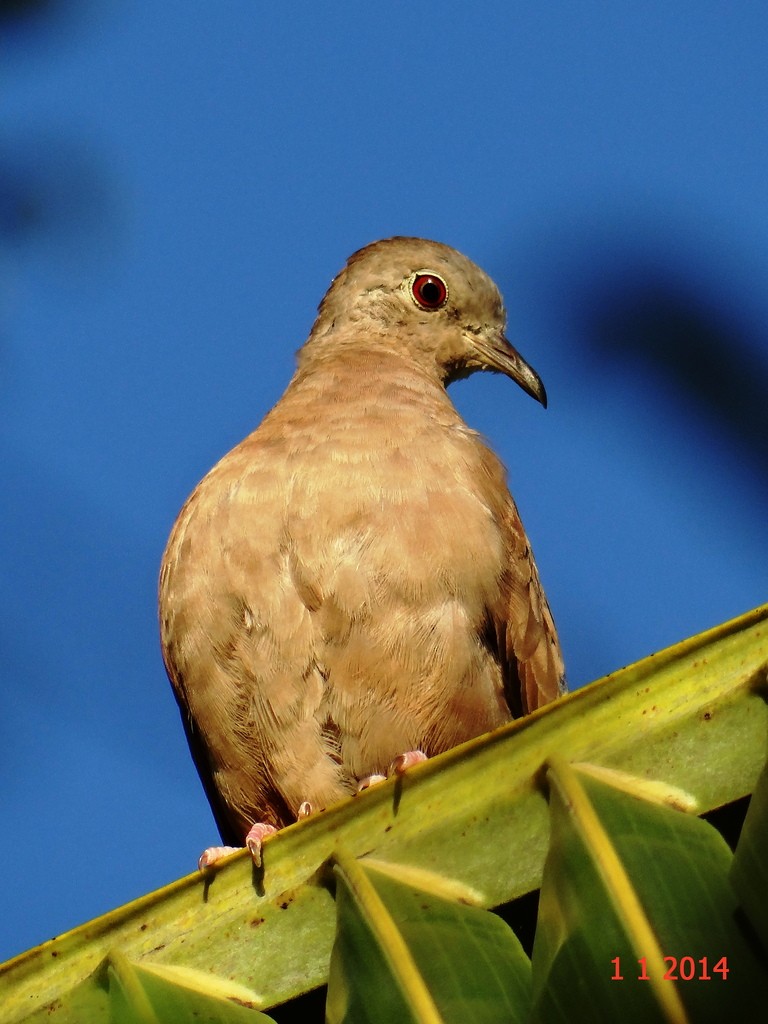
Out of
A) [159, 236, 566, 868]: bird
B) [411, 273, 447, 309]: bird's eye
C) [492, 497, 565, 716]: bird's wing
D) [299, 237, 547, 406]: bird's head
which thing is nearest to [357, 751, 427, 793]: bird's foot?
[159, 236, 566, 868]: bird

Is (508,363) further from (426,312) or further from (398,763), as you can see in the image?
(398,763)

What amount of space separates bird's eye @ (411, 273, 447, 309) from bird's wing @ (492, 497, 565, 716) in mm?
1698

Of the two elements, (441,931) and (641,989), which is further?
(441,931)

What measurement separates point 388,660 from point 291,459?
748 mm

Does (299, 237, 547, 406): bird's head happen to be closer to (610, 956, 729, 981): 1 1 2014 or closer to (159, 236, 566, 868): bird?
(159, 236, 566, 868): bird

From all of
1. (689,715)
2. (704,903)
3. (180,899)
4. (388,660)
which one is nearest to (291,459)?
(388,660)

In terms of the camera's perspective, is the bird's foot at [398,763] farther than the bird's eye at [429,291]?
No

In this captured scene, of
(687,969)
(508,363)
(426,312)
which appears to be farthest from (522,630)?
(687,969)

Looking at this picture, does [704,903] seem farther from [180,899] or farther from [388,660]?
[388,660]

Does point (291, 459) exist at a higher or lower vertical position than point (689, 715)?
higher

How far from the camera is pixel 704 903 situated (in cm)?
188

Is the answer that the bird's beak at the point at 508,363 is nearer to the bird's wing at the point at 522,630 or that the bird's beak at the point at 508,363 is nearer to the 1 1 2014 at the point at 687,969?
the bird's wing at the point at 522,630

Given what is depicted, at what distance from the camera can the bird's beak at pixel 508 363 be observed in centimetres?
628

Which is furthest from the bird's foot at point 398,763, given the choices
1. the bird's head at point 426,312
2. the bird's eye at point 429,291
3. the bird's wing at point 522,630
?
the bird's eye at point 429,291
